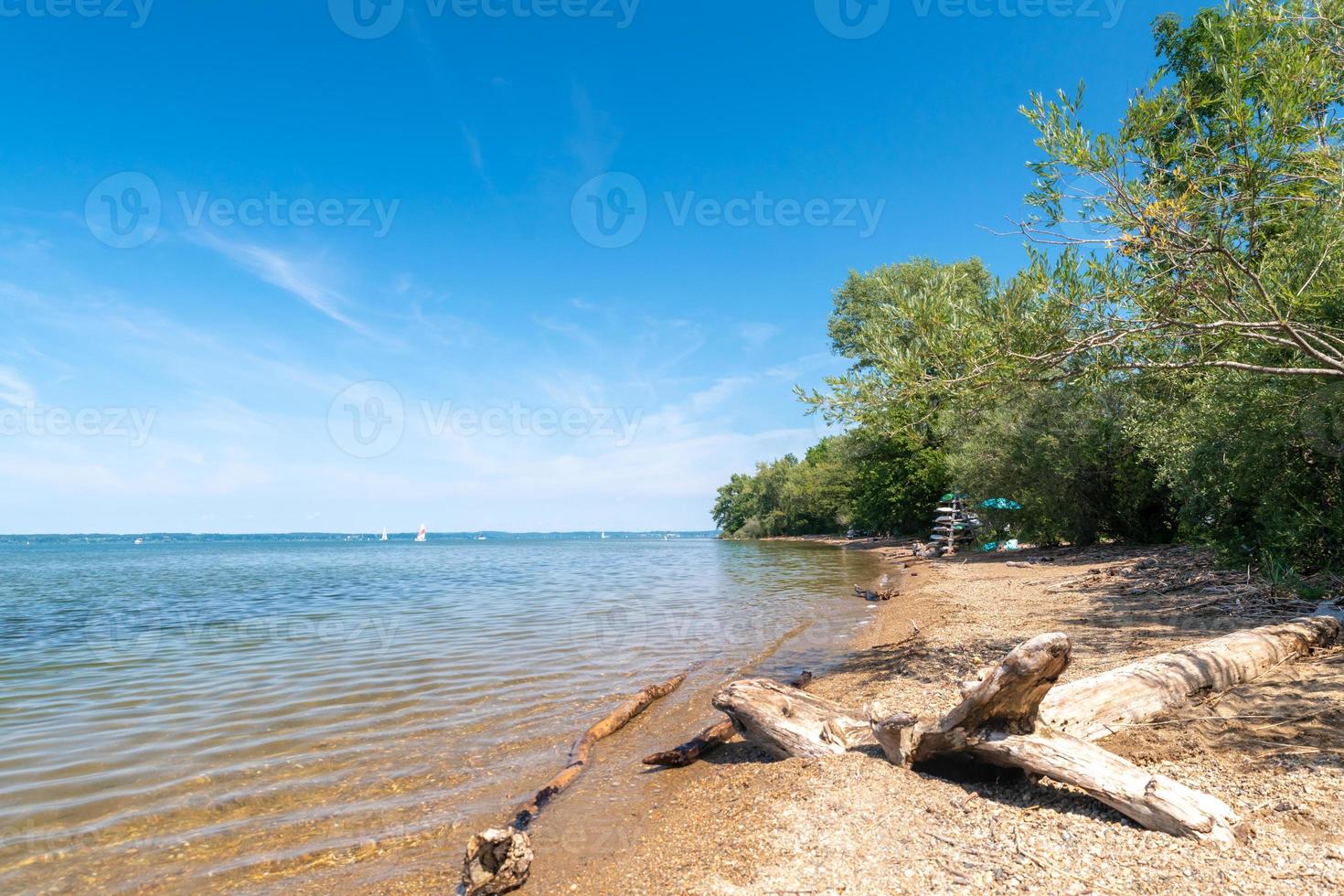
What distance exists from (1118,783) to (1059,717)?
1391 millimetres

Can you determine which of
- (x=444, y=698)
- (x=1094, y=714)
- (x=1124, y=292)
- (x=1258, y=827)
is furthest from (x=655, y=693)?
(x=1124, y=292)

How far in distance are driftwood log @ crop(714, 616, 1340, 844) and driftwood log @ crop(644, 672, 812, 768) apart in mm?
392

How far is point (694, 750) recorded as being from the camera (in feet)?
21.9

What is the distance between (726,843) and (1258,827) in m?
3.16

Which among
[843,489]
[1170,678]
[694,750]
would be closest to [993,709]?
[1170,678]

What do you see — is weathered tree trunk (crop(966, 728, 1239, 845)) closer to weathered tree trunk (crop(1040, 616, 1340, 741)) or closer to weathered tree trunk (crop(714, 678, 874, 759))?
weathered tree trunk (crop(1040, 616, 1340, 741))

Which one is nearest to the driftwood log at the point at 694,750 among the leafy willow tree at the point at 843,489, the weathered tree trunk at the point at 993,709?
the weathered tree trunk at the point at 993,709

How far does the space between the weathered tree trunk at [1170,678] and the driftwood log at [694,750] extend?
307 centimetres

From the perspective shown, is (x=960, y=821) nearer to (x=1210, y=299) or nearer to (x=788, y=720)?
(x=788, y=720)

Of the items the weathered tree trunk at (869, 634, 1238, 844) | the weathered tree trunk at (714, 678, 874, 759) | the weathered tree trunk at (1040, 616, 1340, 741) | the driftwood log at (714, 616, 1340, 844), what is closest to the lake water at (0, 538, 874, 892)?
the weathered tree trunk at (714, 678, 874, 759)

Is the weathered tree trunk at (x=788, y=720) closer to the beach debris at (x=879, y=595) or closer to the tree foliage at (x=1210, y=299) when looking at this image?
the tree foliage at (x=1210, y=299)

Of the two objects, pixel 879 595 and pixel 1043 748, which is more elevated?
pixel 1043 748

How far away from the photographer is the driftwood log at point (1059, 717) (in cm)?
398

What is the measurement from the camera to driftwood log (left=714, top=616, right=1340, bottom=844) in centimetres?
398
